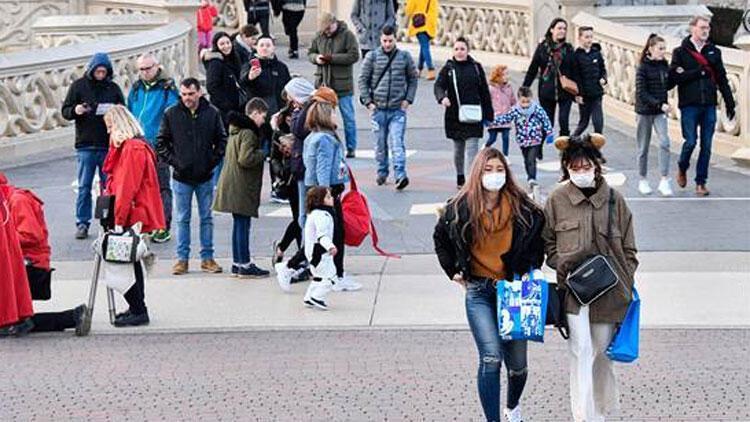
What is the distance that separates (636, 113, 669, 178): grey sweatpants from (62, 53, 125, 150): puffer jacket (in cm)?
517

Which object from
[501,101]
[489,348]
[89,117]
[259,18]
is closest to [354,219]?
[89,117]

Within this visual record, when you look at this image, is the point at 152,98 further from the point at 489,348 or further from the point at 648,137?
the point at 489,348

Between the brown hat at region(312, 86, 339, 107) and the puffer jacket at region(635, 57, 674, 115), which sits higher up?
the brown hat at region(312, 86, 339, 107)

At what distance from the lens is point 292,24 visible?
32.1 m

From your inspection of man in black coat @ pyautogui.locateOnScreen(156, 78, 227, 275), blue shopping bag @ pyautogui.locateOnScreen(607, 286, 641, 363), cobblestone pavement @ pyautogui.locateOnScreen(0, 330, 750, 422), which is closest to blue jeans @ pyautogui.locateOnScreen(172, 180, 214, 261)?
man in black coat @ pyautogui.locateOnScreen(156, 78, 227, 275)

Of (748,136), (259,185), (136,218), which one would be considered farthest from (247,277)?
(748,136)

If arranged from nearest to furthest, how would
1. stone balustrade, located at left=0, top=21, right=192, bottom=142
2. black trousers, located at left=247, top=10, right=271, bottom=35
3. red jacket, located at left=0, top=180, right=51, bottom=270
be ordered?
red jacket, located at left=0, top=180, right=51, bottom=270 < stone balustrade, located at left=0, top=21, right=192, bottom=142 < black trousers, located at left=247, top=10, right=271, bottom=35

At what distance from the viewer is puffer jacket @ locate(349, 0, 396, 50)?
88.5 ft

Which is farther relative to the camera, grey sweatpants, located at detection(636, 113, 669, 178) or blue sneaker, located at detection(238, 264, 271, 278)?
grey sweatpants, located at detection(636, 113, 669, 178)

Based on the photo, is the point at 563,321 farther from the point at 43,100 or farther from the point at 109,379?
the point at 43,100

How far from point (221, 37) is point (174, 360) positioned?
753cm

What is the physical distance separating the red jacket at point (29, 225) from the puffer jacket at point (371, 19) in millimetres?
14899

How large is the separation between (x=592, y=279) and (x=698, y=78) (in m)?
8.73

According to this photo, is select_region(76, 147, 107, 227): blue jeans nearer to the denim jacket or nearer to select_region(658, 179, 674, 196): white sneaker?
the denim jacket
